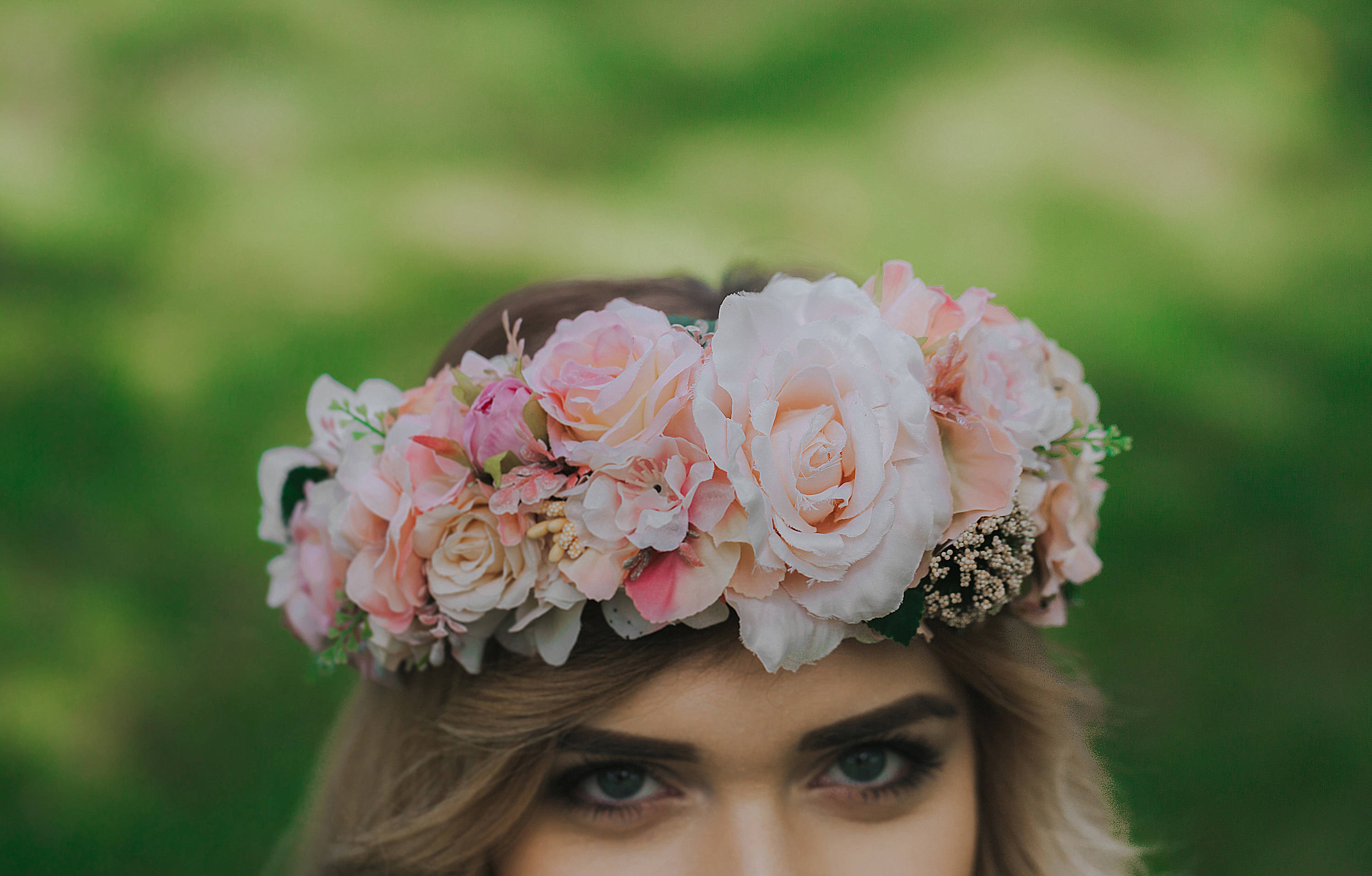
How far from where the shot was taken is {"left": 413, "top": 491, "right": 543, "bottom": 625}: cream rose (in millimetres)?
1303

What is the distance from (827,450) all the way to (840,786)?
20.8 inches

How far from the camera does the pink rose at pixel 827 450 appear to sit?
118 centimetres

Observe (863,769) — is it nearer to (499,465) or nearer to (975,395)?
(975,395)

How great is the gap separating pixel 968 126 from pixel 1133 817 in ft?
7.77

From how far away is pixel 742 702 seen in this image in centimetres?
137

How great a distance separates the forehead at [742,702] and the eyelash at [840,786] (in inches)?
3.0

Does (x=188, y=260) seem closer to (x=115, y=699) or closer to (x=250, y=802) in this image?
(x=115, y=699)

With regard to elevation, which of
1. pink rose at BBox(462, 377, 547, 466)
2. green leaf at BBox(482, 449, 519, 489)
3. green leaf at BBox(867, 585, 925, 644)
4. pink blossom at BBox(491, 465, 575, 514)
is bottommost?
green leaf at BBox(867, 585, 925, 644)

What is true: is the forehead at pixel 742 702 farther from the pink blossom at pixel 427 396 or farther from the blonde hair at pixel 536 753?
the pink blossom at pixel 427 396

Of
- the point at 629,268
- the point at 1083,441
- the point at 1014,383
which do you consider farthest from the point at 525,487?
the point at 629,268

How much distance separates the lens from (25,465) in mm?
3414

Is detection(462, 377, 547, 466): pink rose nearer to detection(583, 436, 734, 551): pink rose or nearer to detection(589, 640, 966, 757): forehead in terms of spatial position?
detection(583, 436, 734, 551): pink rose

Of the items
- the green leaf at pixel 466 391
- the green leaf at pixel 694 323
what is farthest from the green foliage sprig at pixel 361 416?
the green leaf at pixel 694 323

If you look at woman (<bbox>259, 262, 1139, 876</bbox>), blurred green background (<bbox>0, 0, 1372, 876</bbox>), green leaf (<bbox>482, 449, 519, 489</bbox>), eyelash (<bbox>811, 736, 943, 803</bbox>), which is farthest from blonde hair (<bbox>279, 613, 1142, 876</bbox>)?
blurred green background (<bbox>0, 0, 1372, 876</bbox>)
